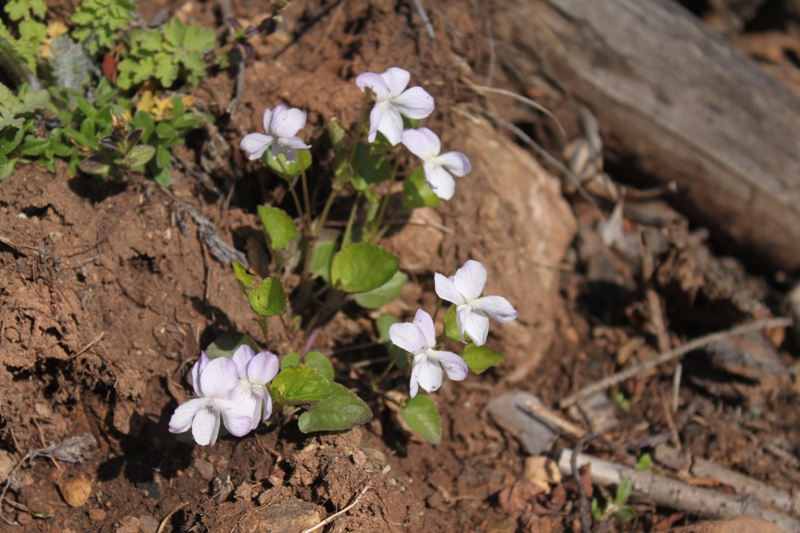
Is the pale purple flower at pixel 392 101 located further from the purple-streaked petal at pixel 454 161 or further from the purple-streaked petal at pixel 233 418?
the purple-streaked petal at pixel 233 418

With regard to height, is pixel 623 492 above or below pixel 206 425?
below

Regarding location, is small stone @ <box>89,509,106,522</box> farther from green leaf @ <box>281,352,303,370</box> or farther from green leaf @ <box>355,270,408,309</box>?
green leaf @ <box>355,270,408,309</box>

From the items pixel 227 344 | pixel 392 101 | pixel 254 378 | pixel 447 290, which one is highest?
pixel 392 101

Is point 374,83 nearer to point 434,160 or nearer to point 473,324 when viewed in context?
point 434,160

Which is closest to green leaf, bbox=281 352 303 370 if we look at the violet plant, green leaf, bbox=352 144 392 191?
the violet plant

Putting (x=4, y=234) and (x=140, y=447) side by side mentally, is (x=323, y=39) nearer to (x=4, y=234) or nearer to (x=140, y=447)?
(x=4, y=234)

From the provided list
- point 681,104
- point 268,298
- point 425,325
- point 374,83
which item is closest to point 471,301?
point 425,325

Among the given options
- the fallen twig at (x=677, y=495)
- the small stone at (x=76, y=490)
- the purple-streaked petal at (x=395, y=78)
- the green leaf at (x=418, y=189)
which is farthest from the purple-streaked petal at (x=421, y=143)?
the small stone at (x=76, y=490)

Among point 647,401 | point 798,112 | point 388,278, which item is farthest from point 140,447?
point 798,112
